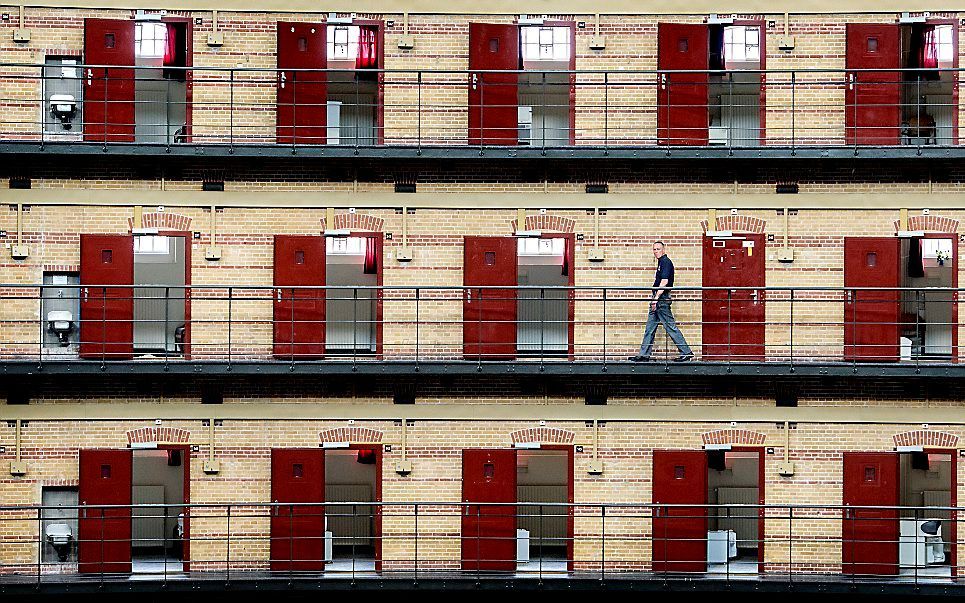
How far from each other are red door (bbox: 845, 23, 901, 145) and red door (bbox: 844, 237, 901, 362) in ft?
4.17

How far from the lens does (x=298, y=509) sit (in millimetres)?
16094

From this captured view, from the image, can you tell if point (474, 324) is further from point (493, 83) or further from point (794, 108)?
point (794, 108)

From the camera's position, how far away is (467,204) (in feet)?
53.6

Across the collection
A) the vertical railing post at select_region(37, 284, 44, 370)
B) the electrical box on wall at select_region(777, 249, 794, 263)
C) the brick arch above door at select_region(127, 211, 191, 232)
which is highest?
the brick arch above door at select_region(127, 211, 191, 232)

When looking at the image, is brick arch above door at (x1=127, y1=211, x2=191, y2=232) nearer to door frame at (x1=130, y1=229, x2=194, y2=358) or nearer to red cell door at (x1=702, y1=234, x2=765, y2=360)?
door frame at (x1=130, y1=229, x2=194, y2=358)

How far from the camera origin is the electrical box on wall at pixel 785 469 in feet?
Answer: 52.8

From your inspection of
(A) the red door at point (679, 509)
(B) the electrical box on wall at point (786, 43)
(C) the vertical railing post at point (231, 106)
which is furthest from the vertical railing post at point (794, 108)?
(C) the vertical railing post at point (231, 106)

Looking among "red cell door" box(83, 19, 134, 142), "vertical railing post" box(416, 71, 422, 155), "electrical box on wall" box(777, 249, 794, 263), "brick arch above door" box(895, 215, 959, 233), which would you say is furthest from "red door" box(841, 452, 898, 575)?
"red cell door" box(83, 19, 134, 142)

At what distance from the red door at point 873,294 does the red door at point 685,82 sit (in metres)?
2.29

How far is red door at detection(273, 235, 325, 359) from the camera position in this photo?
637 inches

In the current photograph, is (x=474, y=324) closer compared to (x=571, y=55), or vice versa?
(x=474, y=324)

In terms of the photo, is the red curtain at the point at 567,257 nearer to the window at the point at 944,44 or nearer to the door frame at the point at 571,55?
the door frame at the point at 571,55

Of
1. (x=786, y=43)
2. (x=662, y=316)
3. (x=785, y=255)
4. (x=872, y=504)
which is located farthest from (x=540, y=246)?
(x=872, y=504)

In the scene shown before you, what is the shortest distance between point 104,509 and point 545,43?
767 centimetres
